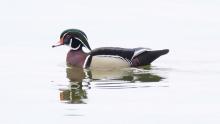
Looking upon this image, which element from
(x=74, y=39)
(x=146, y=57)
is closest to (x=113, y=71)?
(x=146, y=57)

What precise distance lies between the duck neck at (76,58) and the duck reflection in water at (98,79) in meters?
0.18

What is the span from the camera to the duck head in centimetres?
2059

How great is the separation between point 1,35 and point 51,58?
2542 mm

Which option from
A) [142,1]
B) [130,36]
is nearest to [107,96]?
[130,36]

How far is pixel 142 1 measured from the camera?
1081 inches

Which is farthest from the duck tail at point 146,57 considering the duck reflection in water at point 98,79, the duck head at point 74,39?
the duck head at point 74,39

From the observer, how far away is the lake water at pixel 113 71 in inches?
552

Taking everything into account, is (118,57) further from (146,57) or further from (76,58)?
(76,58)

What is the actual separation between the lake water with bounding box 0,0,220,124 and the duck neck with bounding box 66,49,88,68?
0.72 ft

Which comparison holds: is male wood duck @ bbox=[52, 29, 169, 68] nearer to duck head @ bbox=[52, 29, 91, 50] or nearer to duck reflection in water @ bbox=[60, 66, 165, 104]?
duck reflection in water @ bbox=[60, 66, 165, 104]

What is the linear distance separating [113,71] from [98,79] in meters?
1.47

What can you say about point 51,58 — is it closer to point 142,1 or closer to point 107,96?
point 107,96

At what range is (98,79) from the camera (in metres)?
17.6

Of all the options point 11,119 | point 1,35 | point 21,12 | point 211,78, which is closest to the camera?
point 11,119
